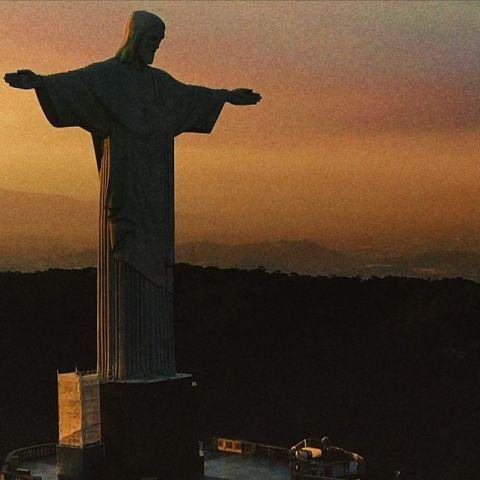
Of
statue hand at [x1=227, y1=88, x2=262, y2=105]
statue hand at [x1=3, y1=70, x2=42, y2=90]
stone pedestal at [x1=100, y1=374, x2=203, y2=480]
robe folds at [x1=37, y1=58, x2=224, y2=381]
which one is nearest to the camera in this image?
statue hand at [x1=3, y1=70, x2=42, y2=90]

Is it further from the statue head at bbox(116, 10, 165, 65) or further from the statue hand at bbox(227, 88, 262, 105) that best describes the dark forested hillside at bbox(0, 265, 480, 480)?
the statue head at bbox(116, 10, 165, 65)

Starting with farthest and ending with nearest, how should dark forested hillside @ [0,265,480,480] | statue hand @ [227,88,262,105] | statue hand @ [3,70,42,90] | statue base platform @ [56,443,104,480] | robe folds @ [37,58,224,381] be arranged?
dark forested hillside @ [0,265,480,480]
statue hand @ [227,88,262,105]
robe folds @ [37,58,224,381]
statue base platform @ [56,443,104,480]
statue hand @ [3,70,42,90]

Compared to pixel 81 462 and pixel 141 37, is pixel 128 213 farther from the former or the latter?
pixel 81 462

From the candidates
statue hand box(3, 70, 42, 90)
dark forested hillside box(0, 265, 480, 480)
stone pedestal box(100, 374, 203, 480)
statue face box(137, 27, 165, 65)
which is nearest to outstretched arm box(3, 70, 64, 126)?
statue hand box(3, 70, 42, 90)

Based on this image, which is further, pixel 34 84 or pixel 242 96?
pixel 242 96

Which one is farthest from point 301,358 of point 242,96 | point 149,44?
point 149,44

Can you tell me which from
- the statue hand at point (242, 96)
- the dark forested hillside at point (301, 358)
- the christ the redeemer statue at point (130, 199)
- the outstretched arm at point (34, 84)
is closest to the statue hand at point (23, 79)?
the outstretched arm at point (34, 84)
